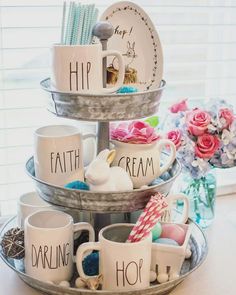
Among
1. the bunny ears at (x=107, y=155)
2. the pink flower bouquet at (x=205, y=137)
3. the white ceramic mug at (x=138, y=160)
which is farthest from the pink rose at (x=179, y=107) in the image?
the bunny ears at (x=107, y=155)

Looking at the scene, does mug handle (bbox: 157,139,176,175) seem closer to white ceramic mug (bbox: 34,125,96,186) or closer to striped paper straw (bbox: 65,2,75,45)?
white ceramic mug (bbox: 34,125,96,186)

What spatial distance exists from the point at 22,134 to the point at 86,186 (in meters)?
0.38

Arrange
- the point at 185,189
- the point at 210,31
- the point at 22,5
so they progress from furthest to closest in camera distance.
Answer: the point at 210,31, the point at 185,189, the point at 22,5

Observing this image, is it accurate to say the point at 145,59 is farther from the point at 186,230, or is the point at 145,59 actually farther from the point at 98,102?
the point at 186,230

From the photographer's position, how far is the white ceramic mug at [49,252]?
91 cm

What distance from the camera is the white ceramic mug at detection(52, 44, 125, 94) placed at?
0.87 m

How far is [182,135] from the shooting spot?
1181 mm

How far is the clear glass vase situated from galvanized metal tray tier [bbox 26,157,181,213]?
34 centimetres

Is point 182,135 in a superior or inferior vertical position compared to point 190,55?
Result: inferior

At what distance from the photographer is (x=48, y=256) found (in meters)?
0.92

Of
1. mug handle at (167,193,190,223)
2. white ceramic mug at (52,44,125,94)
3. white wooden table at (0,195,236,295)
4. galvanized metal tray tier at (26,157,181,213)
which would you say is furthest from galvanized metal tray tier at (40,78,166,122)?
white wooden table at (0,195,236,295)

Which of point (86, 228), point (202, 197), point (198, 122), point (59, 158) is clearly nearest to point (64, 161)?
point (59, 158)

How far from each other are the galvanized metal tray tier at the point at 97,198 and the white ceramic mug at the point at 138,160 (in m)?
0.06

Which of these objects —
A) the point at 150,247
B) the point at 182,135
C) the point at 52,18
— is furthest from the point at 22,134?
the point at 150,247
